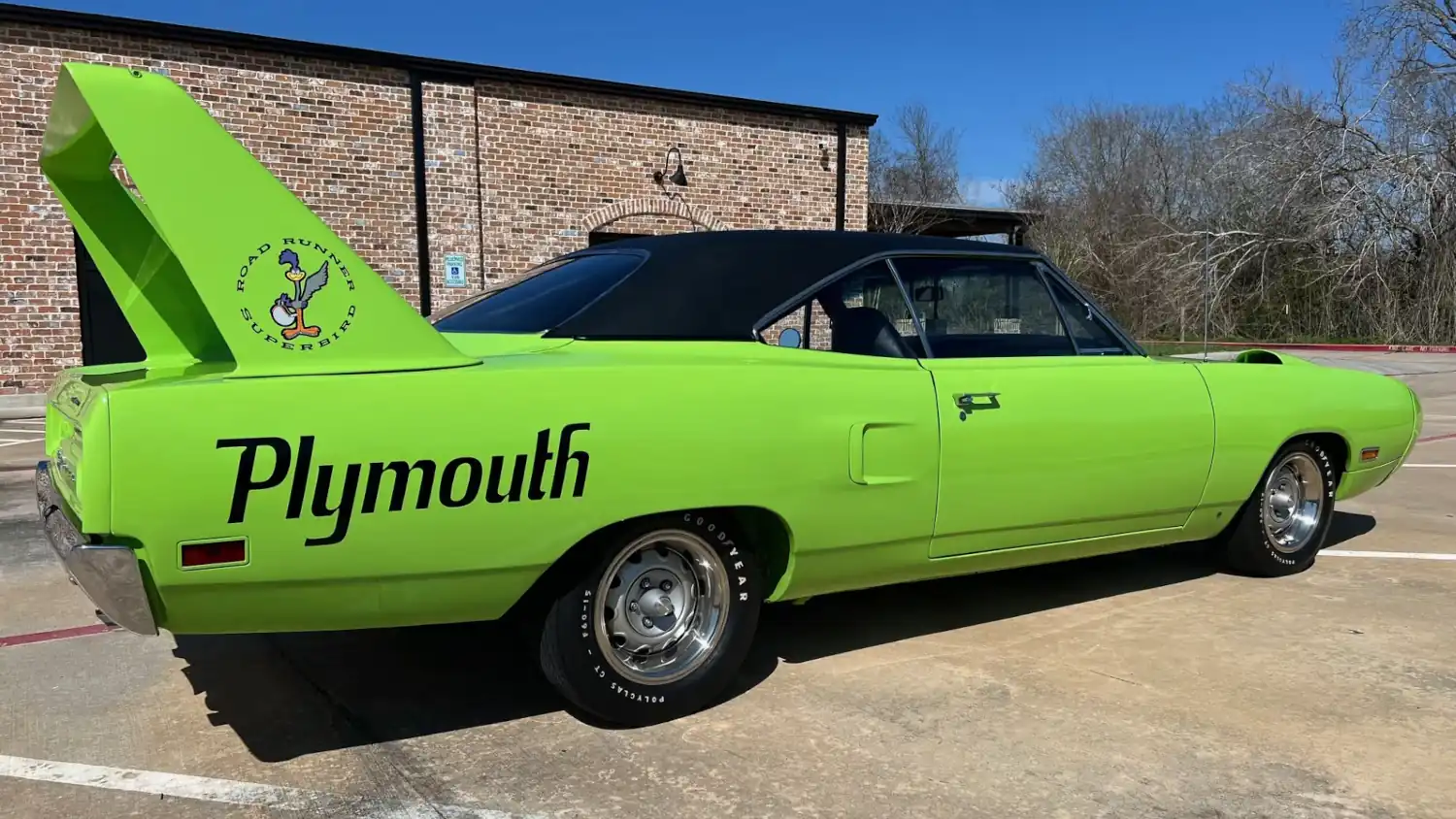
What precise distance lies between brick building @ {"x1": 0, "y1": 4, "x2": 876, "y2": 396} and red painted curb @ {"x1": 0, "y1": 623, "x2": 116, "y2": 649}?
998cm

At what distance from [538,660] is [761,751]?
68cm

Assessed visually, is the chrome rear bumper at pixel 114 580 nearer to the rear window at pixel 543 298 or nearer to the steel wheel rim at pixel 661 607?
the steel wheel rim at pixel 661 607

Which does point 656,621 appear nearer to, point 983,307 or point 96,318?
point 983,307

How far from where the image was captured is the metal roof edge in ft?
39.4

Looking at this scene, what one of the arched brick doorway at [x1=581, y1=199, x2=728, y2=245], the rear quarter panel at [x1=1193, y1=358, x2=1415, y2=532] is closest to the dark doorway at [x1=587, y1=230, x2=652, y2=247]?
the arched brick doorway at [x1=581, y1=199, x2=728, y2=245]

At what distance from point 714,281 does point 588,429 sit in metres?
0.90

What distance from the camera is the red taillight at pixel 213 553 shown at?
234 centimetres

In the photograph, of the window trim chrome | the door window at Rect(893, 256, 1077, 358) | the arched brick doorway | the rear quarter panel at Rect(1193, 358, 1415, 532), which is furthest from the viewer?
the arched brick doorway

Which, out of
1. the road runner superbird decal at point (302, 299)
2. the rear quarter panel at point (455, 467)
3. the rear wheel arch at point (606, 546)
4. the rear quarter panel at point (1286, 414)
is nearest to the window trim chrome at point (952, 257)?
the rear quarter panel at point (455, 467)

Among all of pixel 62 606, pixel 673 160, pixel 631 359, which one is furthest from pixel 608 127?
pixel 631 359

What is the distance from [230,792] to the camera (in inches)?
103

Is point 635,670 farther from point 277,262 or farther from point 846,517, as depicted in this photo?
point 277,262

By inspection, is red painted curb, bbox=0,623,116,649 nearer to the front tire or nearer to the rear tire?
the front tire

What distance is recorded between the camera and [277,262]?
257 centimetres
